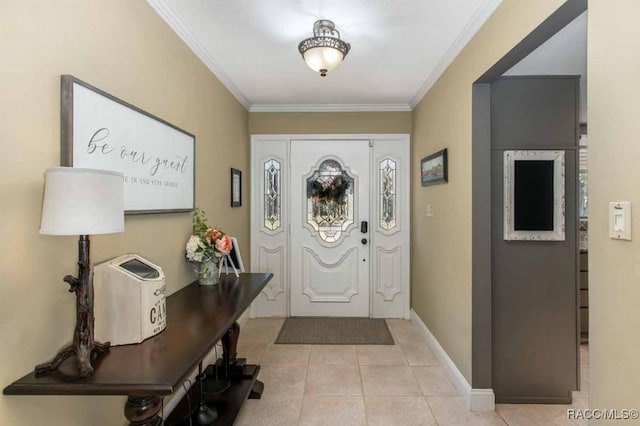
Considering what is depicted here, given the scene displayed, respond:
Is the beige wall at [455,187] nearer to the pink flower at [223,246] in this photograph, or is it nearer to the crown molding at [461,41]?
the crown molding at [461,41]

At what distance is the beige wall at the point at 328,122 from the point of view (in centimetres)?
398

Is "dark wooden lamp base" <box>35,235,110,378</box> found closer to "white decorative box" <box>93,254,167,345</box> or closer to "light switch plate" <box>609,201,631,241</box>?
"white decorative box" <box>93,254,167,345</box>

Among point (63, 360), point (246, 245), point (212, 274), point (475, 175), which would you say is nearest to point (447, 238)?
point (475, 175)

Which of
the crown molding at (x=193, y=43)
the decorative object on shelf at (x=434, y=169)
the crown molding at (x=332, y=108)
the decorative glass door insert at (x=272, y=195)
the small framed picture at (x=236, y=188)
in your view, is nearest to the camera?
the crown molding at (x=193, y=43)

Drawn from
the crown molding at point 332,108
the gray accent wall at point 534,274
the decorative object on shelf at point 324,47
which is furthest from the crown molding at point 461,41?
the decorative object on shelf at point 324,47

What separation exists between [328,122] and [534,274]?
2605 mm

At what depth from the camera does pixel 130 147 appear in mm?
1641

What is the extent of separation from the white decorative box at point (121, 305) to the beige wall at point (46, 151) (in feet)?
0.35

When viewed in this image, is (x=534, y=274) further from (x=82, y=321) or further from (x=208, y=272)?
(x=82, y=321)

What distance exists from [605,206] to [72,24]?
80.0 inches

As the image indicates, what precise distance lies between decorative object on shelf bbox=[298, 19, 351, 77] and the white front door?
1813 mm

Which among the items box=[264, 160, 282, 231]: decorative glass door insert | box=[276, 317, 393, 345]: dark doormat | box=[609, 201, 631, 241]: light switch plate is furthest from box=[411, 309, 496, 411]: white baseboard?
box=[264, 160, 282, 231]: decorative glass door insert

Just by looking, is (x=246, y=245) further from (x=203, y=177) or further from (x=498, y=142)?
(x=498, y=142)

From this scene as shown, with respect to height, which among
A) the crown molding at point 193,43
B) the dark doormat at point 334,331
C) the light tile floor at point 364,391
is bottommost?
the light tile floor at point 364,391
